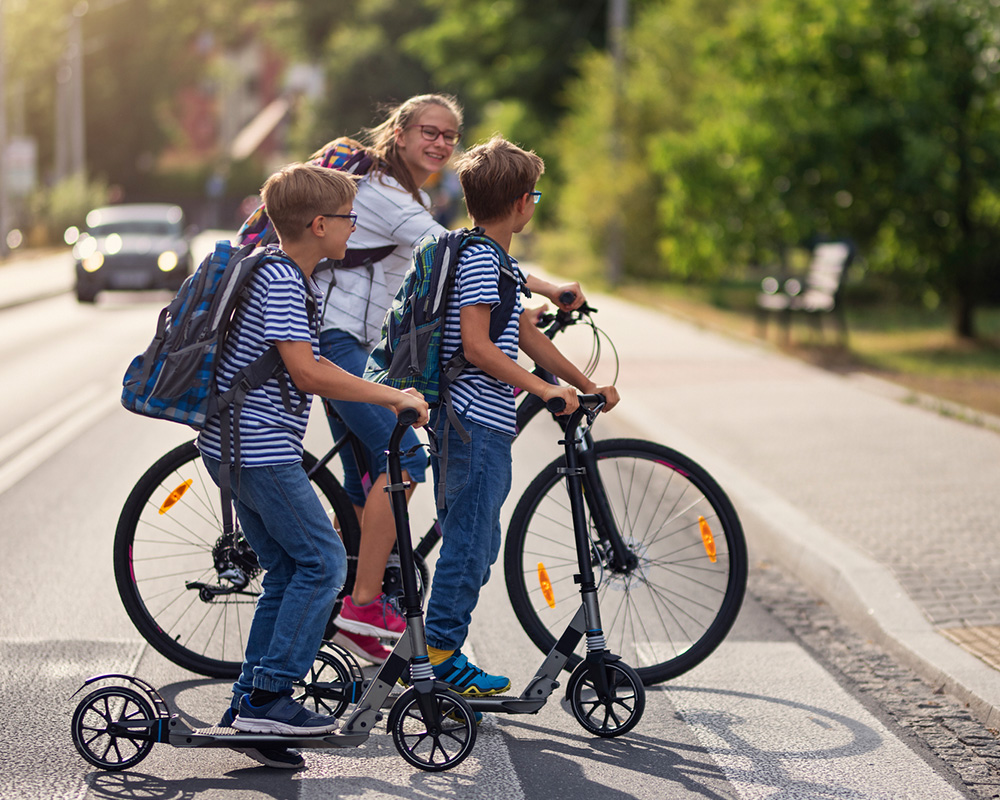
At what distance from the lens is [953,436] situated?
9523mm

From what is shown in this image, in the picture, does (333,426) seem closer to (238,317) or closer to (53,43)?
(238,317)

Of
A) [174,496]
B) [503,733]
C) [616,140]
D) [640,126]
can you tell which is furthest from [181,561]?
[640,126]

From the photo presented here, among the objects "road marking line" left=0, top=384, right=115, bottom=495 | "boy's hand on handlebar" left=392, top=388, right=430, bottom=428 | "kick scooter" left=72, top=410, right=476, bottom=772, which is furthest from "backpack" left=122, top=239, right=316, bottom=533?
"road marking line" left=0, top=384, right=115, bottom=495

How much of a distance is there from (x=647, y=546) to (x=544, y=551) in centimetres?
35

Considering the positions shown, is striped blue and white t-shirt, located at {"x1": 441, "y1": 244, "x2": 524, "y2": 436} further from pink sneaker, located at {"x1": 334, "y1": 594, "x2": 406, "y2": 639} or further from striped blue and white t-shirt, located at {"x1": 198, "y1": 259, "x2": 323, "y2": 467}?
pink sneaker, located at {"x1": 334, "y1": 594, "x2": 406, "y2": 639}

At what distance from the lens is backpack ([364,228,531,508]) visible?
3988 millimetres

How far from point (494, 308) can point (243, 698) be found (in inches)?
52.4

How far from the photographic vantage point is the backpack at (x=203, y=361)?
12.0 feet

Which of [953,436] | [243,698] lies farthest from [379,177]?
[953,436]

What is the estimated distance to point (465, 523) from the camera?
13.5ft

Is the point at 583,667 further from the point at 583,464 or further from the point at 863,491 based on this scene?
the point at 863,491

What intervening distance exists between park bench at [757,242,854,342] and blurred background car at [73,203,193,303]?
469 inches

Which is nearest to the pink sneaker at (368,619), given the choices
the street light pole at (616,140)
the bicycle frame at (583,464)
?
the bicycle frame at (583,464)

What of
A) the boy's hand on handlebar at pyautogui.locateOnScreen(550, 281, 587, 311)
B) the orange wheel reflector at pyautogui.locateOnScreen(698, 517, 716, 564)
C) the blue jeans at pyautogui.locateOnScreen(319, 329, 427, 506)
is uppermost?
the boy's hand on handlebar at pyautogui.locateOnScreen(550, 281, 587, 311)
